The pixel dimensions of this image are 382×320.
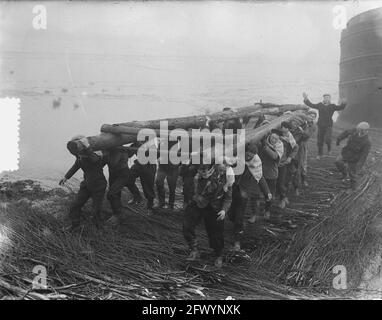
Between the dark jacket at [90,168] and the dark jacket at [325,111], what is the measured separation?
381 cm

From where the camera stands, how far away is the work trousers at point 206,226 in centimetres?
534


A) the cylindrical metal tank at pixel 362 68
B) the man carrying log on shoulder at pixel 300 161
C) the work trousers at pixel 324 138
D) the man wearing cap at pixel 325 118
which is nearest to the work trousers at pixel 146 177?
the man carrying log on shoulder at pixel 300 161

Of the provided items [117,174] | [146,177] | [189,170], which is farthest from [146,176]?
[189,170]

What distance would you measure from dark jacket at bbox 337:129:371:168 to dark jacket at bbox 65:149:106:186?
12.8ft

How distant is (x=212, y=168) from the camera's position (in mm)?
5191

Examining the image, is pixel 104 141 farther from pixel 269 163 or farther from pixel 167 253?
pixel 269 163

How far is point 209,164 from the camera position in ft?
17.1

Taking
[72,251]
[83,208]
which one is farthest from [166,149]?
[72,251]

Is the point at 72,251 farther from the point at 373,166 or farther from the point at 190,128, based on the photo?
the point at 373,166

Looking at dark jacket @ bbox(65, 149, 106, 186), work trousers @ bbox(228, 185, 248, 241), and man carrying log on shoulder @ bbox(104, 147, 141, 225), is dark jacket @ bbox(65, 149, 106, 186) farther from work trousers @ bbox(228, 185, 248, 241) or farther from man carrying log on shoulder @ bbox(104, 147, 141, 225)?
work trousers @ bbox(228, 185, 248, 241)

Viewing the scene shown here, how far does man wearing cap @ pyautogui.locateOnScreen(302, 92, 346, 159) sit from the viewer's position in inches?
310

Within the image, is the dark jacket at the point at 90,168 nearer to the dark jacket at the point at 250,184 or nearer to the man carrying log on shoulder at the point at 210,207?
the man carrying log on shoulder at the point at 210,207

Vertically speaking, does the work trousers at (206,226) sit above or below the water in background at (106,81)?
below

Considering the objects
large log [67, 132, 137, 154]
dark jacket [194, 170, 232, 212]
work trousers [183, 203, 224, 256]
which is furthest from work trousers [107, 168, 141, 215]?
dark jacket [194, 170, 232, 212]
